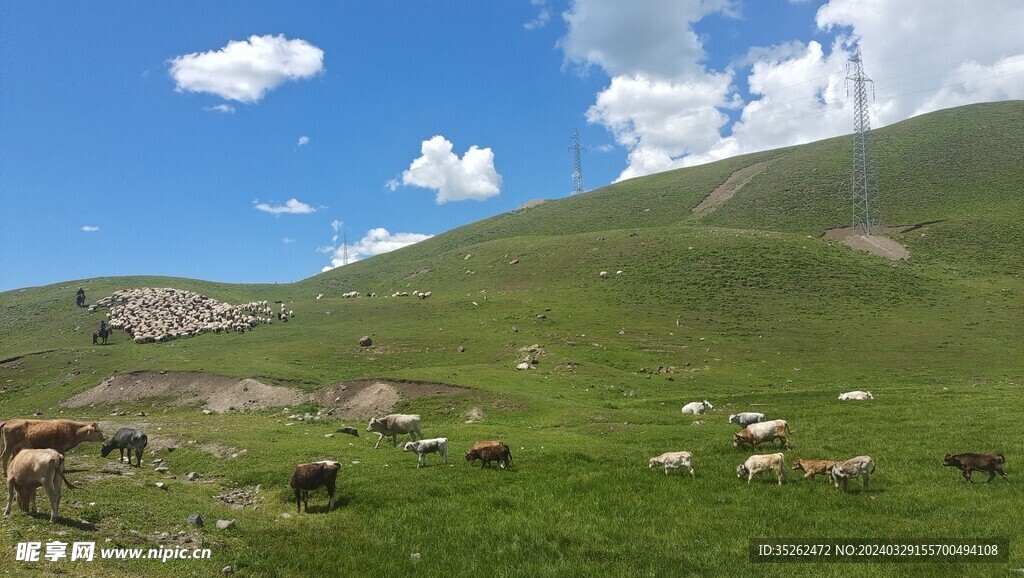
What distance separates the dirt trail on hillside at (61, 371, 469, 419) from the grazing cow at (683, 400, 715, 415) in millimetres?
14128

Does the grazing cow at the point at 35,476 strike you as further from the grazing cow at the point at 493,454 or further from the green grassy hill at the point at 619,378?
the grazing cow at the point at 493,454

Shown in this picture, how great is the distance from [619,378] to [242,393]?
28.2 m

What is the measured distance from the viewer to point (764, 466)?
14.5 meters

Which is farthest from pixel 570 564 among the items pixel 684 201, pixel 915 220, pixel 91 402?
pixel 684 201

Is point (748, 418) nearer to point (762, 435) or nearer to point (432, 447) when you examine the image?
point (762, 435)

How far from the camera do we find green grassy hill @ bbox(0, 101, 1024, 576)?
11.0 metres

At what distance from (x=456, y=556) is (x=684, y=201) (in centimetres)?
11806

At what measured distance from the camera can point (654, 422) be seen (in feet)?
85.2

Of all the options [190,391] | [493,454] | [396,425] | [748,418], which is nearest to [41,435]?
[396,425]

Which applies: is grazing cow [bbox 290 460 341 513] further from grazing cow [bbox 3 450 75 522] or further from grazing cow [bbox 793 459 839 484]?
grazing cow [bbox 793 459 839 484]

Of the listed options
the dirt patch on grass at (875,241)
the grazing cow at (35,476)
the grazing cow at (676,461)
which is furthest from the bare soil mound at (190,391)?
the dirt patch on grass at (875,241)

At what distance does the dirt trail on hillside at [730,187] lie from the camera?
366ft

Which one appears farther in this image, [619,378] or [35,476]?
[619,378]

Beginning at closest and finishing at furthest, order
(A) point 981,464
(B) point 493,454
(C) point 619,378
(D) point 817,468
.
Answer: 1. (A) point 981,464
2. (D) point 817,468
3. (B) point 493,454
4. (C) point 619,378
